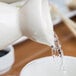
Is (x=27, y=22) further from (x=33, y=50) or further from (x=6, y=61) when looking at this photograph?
(x=33, y=50)

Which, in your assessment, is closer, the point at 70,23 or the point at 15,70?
the point at 15,70

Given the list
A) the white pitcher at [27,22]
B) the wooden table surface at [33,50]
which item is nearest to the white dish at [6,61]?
the wooden table surface at [33,50]

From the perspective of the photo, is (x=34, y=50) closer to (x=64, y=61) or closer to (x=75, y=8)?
(x=64, y=61)

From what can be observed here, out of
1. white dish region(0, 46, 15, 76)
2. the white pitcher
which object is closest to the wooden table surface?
white dish region(0, 46, 15, 76)

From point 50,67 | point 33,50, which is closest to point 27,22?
point 50,67

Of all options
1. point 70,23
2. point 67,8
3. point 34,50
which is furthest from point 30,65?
point 67,8
